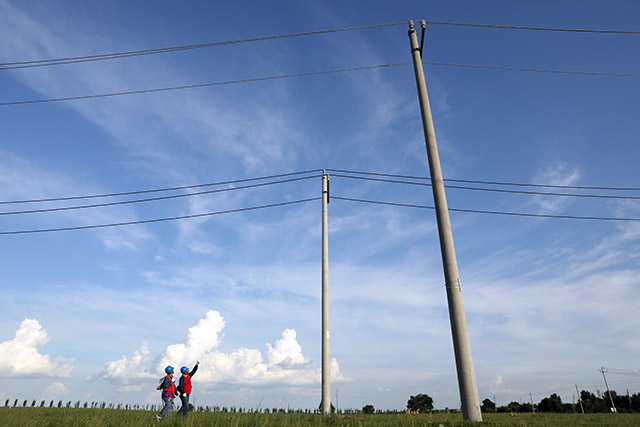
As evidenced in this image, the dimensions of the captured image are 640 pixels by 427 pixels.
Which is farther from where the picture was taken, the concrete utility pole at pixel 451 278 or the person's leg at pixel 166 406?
the person's leg at pixel 166 406

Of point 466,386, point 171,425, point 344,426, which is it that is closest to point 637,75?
point 466,386

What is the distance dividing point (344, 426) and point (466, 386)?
9.89 ft

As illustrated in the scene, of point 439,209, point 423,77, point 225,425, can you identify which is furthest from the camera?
point 423,77

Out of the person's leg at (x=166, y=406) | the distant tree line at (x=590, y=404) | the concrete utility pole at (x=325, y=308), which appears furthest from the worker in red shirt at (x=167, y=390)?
the distant tree line at (x=590, y=404)

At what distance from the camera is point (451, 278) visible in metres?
9.37

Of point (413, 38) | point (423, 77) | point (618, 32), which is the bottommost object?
point (423, 77)

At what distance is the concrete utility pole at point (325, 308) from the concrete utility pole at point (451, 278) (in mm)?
8092

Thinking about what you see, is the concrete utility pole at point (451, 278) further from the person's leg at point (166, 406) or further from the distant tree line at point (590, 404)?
the distant tree line at point (590, 404)

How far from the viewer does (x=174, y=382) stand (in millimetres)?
15391

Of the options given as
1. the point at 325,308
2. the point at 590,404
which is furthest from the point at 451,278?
the point at 590,404

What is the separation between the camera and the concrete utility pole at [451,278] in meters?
8.46

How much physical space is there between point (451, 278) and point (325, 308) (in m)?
9.84

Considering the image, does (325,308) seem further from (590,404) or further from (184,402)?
(590,404)

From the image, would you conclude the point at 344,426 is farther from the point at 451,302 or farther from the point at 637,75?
the point at 637,75
